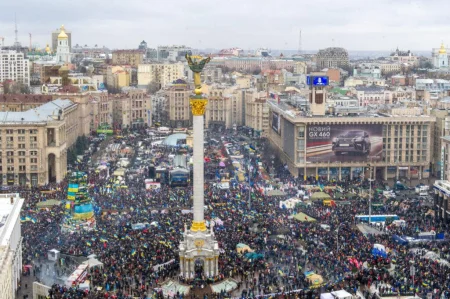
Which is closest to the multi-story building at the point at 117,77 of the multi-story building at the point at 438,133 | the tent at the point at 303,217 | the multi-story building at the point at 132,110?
the multi-story building at the point at 132,110

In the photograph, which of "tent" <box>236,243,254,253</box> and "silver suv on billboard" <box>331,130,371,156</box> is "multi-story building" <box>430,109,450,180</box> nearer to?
"silver suv on billboard" <box>331,130,371,156</box>

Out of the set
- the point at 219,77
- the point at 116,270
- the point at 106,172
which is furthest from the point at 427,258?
the point at 219,77

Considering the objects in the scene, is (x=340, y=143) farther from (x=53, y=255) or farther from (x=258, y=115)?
(x=53, y=255)

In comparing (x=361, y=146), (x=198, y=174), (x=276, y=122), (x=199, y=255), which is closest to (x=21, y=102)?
(x=276, y=122)

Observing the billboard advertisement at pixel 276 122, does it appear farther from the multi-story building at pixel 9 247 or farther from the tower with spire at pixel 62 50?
the tower with spire at pixel 62 50

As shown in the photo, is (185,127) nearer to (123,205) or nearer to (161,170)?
(161,170)

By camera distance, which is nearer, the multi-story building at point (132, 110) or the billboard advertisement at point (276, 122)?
the billboard advertisement at point (276, 122)
